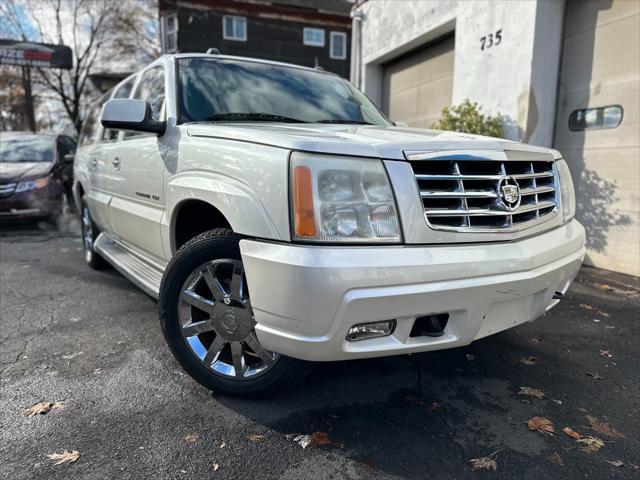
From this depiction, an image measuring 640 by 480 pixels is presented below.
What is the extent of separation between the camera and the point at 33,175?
770 cm

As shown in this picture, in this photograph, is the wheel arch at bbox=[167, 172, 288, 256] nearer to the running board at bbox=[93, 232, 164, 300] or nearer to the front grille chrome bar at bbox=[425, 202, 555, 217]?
the running board at bbox=[93, 232, 164, 300]

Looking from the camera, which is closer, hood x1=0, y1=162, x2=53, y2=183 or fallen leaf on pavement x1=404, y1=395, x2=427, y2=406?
fallen leaf on pavement x1=404, y1=395, x2=427, y2=406

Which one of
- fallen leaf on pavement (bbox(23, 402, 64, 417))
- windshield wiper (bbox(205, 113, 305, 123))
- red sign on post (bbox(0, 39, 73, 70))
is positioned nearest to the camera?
fallen leaf on pavement (bbox(23, 402, 64, 417))

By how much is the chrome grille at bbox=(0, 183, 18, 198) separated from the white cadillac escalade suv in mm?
5754

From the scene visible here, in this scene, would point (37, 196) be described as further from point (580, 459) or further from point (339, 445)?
point (580, 459)

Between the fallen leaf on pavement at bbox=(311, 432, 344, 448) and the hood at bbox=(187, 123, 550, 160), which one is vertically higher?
the hood at bbox=(187, 123, 550, 160)

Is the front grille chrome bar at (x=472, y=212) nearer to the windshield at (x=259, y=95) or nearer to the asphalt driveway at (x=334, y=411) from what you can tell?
the asphalt driveway at (x=334, y=411)

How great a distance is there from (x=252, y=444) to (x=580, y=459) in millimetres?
1432

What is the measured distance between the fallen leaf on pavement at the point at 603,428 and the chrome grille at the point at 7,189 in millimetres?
8149

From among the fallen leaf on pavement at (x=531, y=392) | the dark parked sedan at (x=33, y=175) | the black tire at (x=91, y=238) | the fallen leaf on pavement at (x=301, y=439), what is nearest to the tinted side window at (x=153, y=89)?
the black tire at (x=91, y=238)

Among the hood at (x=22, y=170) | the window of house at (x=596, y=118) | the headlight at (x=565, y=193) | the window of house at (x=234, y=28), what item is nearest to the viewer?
the headlight at (x=565, y=193)

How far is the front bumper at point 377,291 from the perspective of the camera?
1.82 m

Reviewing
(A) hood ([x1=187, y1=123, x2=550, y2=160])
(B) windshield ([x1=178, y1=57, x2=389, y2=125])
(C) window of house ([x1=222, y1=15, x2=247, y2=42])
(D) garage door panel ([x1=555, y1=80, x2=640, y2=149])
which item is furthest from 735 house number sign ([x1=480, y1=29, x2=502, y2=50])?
(C) window of house ([x1=222, y1=15, x2=247, y2=42])

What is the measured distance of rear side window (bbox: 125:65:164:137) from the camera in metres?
3.22
